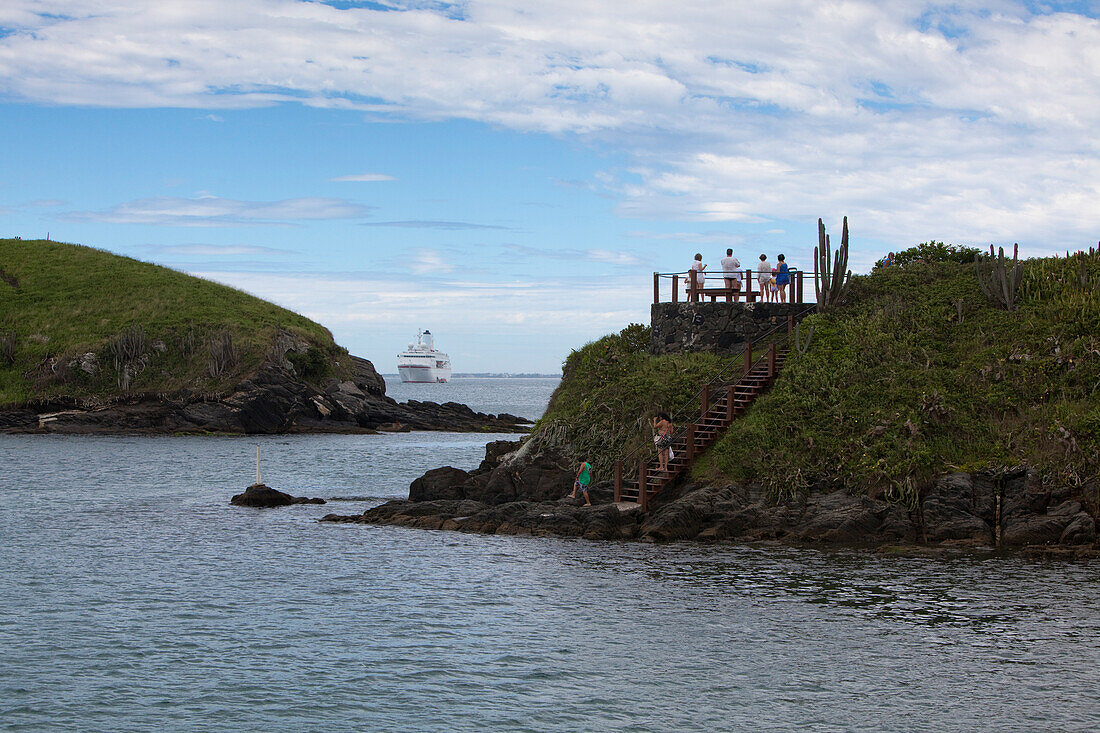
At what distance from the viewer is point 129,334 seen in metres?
84.4

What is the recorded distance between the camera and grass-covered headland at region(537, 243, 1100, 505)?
29.0 m

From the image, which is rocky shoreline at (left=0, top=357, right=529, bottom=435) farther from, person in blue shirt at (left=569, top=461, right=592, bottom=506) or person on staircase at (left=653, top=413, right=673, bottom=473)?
person on staircase at (left=653, top=413, right=673, bottom=473)

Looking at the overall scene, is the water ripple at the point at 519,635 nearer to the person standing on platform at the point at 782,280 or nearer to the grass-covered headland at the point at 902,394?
the grass-covered headland at the point at 902,394

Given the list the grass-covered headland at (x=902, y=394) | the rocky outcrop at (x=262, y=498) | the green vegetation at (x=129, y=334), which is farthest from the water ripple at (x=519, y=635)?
the green vegetation at (x=129, y=334)

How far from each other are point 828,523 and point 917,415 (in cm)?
508

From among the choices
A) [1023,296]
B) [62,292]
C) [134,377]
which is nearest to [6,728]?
[1023,296]

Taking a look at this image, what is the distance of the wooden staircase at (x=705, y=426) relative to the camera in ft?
102

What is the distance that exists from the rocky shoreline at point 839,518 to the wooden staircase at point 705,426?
60 centimetres

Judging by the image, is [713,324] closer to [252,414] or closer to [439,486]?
[439,486]

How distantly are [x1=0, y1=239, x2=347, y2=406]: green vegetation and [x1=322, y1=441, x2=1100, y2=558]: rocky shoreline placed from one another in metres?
55.1

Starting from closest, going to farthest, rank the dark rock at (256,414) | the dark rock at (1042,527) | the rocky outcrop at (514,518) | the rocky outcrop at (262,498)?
the dark rock at (1042,527) → the rocky outcrop at (514,518) → the rocky outcrop at (262,498) → the dark rock at (256,414)

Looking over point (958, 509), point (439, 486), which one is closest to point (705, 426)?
point (958, 509)

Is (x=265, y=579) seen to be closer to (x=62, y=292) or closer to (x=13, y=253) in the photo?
(x=62, y=292)

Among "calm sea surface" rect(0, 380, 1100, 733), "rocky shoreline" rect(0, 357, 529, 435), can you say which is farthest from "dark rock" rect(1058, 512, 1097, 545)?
"rocky shoreline" rect(0, 357, 529, 435)
